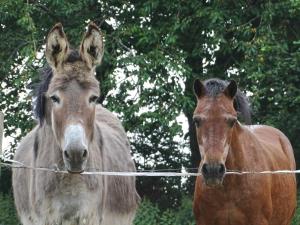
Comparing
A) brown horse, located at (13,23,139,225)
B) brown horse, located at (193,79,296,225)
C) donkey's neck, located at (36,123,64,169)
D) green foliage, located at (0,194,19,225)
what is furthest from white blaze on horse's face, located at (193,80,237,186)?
green foliage, located at (0,194,19,225)

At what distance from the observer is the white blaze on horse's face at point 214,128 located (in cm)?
664

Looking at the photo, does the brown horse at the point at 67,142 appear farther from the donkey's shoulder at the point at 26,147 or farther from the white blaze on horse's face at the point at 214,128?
the white blaze on horse's face at the point at 214,128

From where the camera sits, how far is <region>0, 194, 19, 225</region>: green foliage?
501 inches

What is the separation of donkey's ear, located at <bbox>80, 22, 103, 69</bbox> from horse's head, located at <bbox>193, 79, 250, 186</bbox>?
1.14 meters

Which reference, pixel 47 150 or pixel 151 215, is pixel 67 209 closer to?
pixel 47 150

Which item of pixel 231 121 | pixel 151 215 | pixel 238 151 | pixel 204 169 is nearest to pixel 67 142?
pixel 204 169

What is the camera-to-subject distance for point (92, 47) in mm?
6383

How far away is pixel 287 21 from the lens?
1303cm

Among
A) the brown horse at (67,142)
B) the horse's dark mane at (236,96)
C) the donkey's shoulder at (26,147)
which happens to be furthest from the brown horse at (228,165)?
the donkey's shoulder at (26,147)

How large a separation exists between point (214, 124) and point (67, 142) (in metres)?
1.62

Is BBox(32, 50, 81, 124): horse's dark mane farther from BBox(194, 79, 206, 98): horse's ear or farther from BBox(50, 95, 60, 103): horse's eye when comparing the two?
BBox(194, 79, 206, 98): horse's ear

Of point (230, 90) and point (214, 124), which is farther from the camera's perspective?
point (230, 90)

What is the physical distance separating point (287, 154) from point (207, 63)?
16.3ft

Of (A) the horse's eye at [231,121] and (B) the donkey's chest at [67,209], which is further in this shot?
(A) the horse's eye at [231,121]
